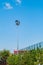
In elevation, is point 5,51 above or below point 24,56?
above

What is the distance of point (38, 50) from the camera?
124 feet

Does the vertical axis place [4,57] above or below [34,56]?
above

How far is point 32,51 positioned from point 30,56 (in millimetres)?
705

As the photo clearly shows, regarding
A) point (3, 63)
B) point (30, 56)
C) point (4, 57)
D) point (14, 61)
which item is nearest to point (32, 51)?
point (30, 56)

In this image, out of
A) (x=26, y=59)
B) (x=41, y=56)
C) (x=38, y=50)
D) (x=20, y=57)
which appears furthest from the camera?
(x=20, y=57)

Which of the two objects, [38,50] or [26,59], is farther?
[26,59]

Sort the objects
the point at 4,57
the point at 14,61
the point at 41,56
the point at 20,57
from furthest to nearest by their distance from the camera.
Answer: the point at 4,57 → the point at 14,61 → the point at 20,57 → the point at 41,56

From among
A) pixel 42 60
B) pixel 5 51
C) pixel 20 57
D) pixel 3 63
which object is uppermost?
pixel 5 51

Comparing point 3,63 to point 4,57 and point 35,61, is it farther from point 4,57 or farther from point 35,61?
point 35,61

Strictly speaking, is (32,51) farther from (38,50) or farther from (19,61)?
(19,61)

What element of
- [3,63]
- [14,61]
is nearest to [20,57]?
[14,61]

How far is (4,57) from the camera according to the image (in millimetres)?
68125

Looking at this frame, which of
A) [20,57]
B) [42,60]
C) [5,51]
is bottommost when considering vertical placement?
[42,60]

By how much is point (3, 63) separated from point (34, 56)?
986 inches
